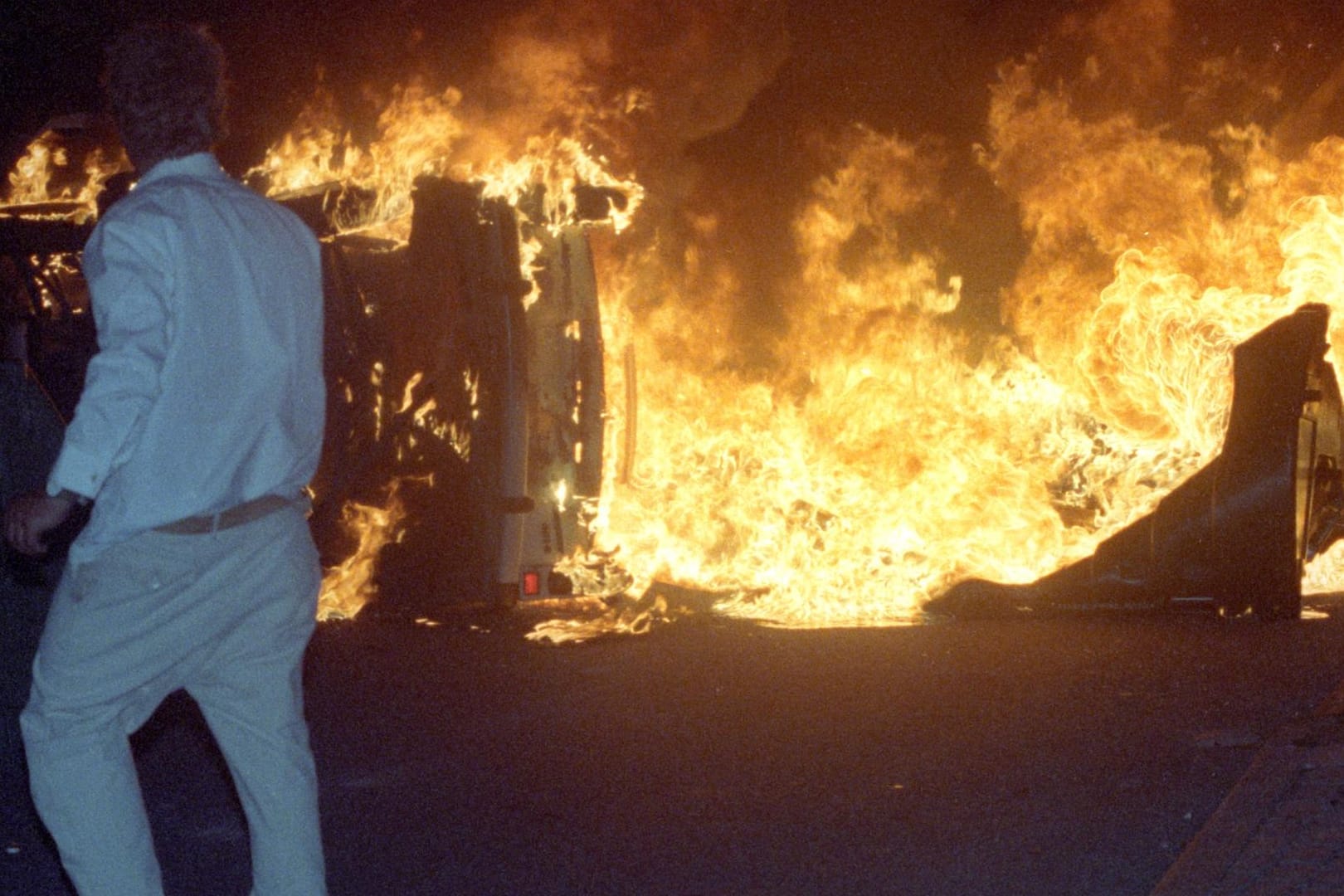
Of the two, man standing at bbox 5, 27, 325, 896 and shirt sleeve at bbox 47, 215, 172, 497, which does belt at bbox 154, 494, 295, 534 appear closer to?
man standing at bbox 5, 27, 325, 896

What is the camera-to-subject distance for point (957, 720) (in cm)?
640

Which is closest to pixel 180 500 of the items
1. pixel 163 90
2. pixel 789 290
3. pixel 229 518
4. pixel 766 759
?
pixel 229 518

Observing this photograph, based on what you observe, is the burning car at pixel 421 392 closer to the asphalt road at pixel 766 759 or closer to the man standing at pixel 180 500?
the asphalt road at pixel 766 759

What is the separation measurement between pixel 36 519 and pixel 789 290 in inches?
579

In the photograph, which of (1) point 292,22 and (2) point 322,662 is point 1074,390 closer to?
(2) point 322,662

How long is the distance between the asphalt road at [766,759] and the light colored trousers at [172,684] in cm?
117

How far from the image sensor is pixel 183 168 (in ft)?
10.8

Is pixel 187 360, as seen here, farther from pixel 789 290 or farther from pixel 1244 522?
pixel 789 290

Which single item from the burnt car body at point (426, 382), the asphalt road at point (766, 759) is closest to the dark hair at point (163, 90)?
the asphalt road at point (766, 759)

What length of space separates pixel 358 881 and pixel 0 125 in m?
12.7

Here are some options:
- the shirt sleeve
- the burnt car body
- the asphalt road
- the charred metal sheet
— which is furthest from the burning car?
the shirt sleeve

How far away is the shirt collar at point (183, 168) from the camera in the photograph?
3277 mm

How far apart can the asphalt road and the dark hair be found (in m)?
2.16

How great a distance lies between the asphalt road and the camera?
4.58m
